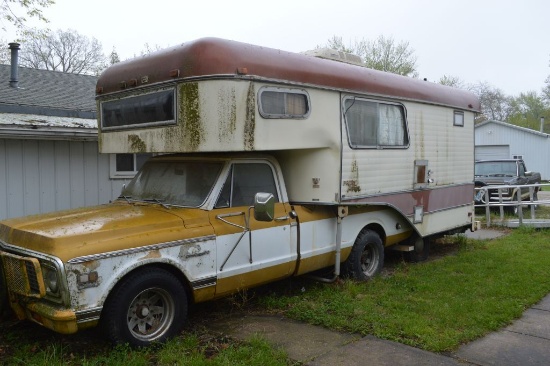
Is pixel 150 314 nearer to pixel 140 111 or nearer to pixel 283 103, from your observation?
pixel 140 111

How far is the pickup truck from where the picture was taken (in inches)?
564

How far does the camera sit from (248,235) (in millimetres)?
5344

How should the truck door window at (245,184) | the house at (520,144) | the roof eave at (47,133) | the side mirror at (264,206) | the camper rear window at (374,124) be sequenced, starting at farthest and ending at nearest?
the house at (520,144)
the roof eave at (47,133)
the camper rear window at (374,124)
the truck door window at (245,184)
the side mirror at (264,206)

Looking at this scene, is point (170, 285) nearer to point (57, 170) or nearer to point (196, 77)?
point (196, 77)

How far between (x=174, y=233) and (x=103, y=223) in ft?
2.13

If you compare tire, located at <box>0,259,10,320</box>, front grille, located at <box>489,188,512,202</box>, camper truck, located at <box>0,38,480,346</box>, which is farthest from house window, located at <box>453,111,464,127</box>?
tire, located at <box>0,259,10,320</box>

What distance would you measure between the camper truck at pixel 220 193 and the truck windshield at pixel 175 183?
0.05ft

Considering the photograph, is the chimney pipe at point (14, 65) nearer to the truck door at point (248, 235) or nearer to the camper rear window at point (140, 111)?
the camper rear window at point (140, 111)

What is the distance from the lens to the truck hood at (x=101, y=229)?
4.16m

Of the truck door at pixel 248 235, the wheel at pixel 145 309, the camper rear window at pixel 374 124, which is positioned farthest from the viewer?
the camper rear window at pixel 374 124

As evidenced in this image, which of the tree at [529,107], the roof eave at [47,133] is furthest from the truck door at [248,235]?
the tree at [529,107]

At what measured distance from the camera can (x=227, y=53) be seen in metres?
5.05

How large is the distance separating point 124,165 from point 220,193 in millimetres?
4164

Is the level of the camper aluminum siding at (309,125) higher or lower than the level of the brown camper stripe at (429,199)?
higher
